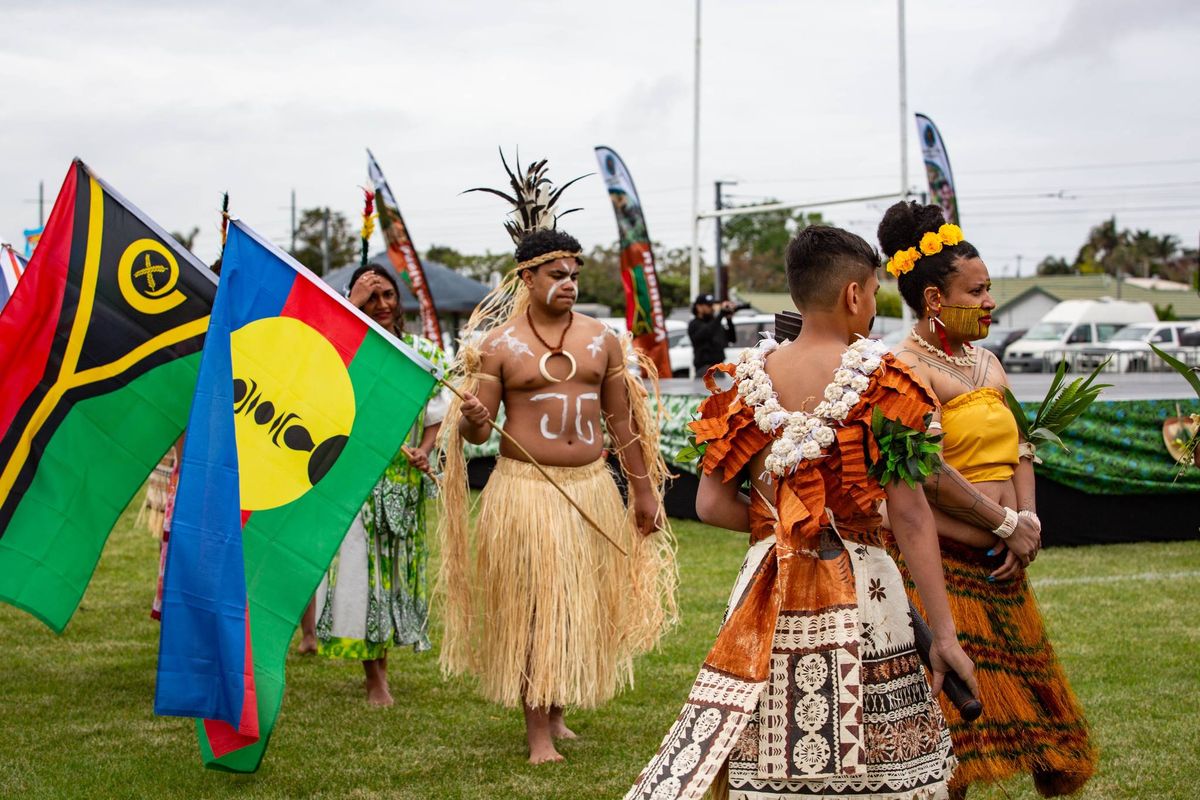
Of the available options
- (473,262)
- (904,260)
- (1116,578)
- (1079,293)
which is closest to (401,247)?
(1116,578)

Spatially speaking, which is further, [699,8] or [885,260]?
[699,8]

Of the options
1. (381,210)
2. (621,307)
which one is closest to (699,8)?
(381,210)

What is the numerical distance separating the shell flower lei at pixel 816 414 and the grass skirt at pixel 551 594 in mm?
2351

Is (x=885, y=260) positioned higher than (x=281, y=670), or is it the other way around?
(x=885, y=260)

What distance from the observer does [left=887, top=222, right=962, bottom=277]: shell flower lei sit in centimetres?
392

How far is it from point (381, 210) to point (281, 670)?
1468 centimetres

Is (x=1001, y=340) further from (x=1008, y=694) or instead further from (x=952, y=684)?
(x=952, y=684)

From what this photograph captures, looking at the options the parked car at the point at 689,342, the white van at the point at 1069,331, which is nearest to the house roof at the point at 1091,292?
the white van at the point at 1069,331

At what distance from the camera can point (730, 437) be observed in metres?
3.26

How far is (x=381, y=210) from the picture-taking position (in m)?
18.4

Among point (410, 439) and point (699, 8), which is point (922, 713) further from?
point (699, 8)

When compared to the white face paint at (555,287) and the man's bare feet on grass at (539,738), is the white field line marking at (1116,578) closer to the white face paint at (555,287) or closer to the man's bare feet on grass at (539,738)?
the man's bare feet on grass at (539,738)

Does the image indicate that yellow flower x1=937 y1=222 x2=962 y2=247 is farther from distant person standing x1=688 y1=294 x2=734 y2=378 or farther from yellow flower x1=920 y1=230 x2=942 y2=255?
distant person standing x1=688 y1=294 x2=734 y2=378

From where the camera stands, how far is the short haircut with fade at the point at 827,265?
3.20m
